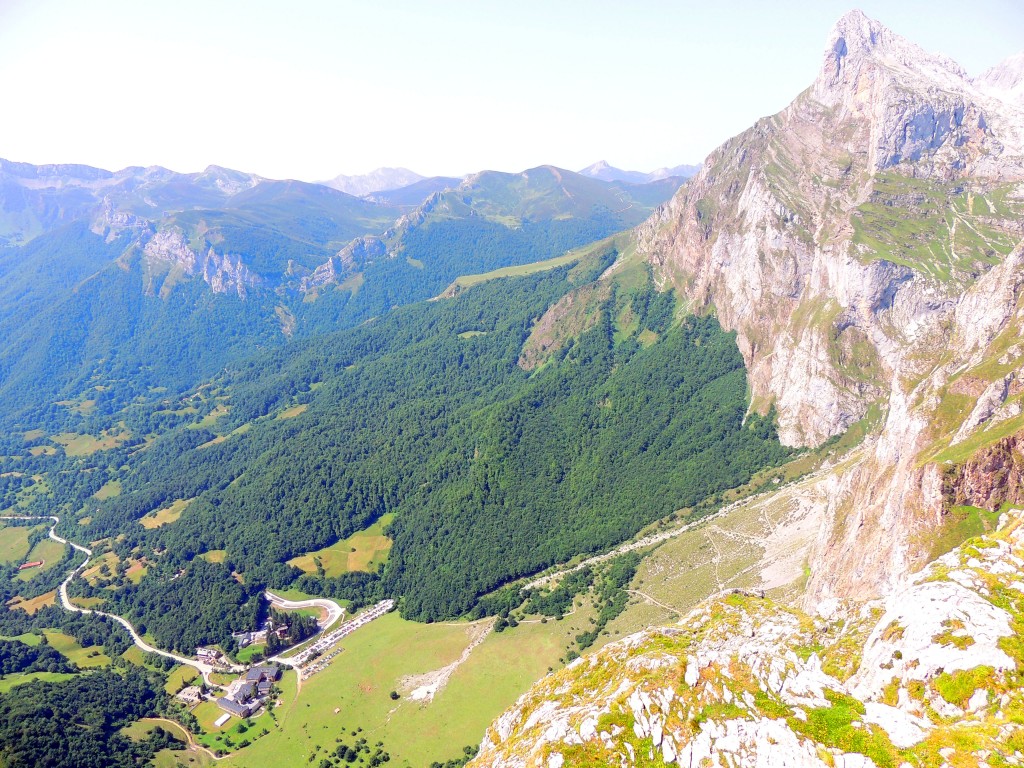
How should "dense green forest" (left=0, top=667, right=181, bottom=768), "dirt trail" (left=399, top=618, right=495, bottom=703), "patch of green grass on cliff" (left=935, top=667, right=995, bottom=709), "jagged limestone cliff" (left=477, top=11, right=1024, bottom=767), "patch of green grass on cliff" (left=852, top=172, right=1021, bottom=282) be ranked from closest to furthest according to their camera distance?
"patch of green grass on cliff" (left=935, top=667, right=995, bottom=709), "jagged limestone cliff" (left=477, top=11, right=1024, bottom=767), "dense green forest" (left=0, top=667, right=181, bottom=768), "dirt trail" (left=399, top=618, right=495, bottom=703), "patch of green grass on cliff" (left=852, top=172, right=1021, bottom=282)

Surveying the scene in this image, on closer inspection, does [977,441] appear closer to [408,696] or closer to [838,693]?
[838,693]

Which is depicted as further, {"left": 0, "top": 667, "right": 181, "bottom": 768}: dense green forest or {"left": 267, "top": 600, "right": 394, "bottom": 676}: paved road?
{"left": 267, "top": 600, "right": 394, "bottom": 676}: paved road

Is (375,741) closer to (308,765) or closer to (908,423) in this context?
(308,765)

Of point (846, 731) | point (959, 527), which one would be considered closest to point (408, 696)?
point (959, 527)

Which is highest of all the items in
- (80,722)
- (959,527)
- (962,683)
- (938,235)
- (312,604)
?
(938,235)

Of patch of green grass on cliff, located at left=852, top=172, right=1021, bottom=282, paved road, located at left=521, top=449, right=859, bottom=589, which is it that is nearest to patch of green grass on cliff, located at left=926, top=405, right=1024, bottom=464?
paved road, located at left=521, top=449, right=859, bottom=589

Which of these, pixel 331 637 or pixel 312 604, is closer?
pixel 331 637

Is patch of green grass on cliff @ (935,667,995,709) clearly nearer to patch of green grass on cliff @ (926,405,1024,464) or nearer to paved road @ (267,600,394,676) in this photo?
patch of green grass on cliff @ (926,405,1024,464)

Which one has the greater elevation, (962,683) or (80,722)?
(962,683)

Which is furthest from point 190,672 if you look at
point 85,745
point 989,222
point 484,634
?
point 989,222

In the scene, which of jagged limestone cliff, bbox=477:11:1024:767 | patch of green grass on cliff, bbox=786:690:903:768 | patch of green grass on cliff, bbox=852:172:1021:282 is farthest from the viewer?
patch of green grass on cliff, bbox=852:172:1021:282
